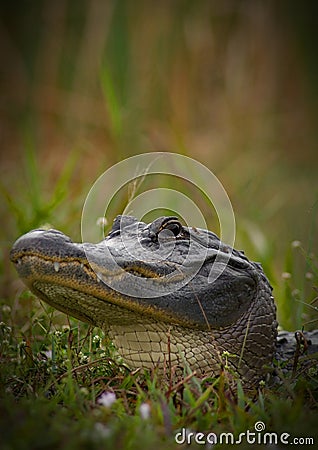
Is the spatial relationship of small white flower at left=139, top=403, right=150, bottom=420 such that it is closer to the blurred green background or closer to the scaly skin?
the scaly skin

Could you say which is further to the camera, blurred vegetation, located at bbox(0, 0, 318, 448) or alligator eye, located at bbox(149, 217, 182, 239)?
blurred vegetation, located at bbox(0, 0, 318, 448)

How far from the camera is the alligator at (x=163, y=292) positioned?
2387mm

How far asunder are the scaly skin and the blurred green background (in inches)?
133

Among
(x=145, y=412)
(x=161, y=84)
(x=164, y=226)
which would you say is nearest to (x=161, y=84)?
(x=161, y=84)

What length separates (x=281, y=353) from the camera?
3.01 m

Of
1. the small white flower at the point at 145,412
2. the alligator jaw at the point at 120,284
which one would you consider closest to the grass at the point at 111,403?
the small white flower at the point at 145,412

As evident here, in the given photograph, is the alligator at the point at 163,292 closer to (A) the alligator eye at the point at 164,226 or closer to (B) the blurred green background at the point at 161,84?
(A) the alligator eye at the point at 164,226

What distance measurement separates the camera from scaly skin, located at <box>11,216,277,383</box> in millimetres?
2385

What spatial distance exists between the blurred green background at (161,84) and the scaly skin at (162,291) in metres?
3.39

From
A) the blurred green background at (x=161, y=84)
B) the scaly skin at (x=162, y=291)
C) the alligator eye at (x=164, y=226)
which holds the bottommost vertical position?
the scaly skin at (x=162, y=291)

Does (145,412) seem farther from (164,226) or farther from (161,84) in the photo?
(161,84)

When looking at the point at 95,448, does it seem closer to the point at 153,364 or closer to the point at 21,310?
the point at 153,364

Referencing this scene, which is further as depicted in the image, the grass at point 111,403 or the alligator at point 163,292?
the alligator at point 163,292

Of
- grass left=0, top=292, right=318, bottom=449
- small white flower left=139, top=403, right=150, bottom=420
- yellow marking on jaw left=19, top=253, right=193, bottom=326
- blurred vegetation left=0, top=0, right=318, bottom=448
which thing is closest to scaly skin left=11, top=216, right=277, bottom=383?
yellow marking on jaw left=19, top=253, right=193, bottom=326
